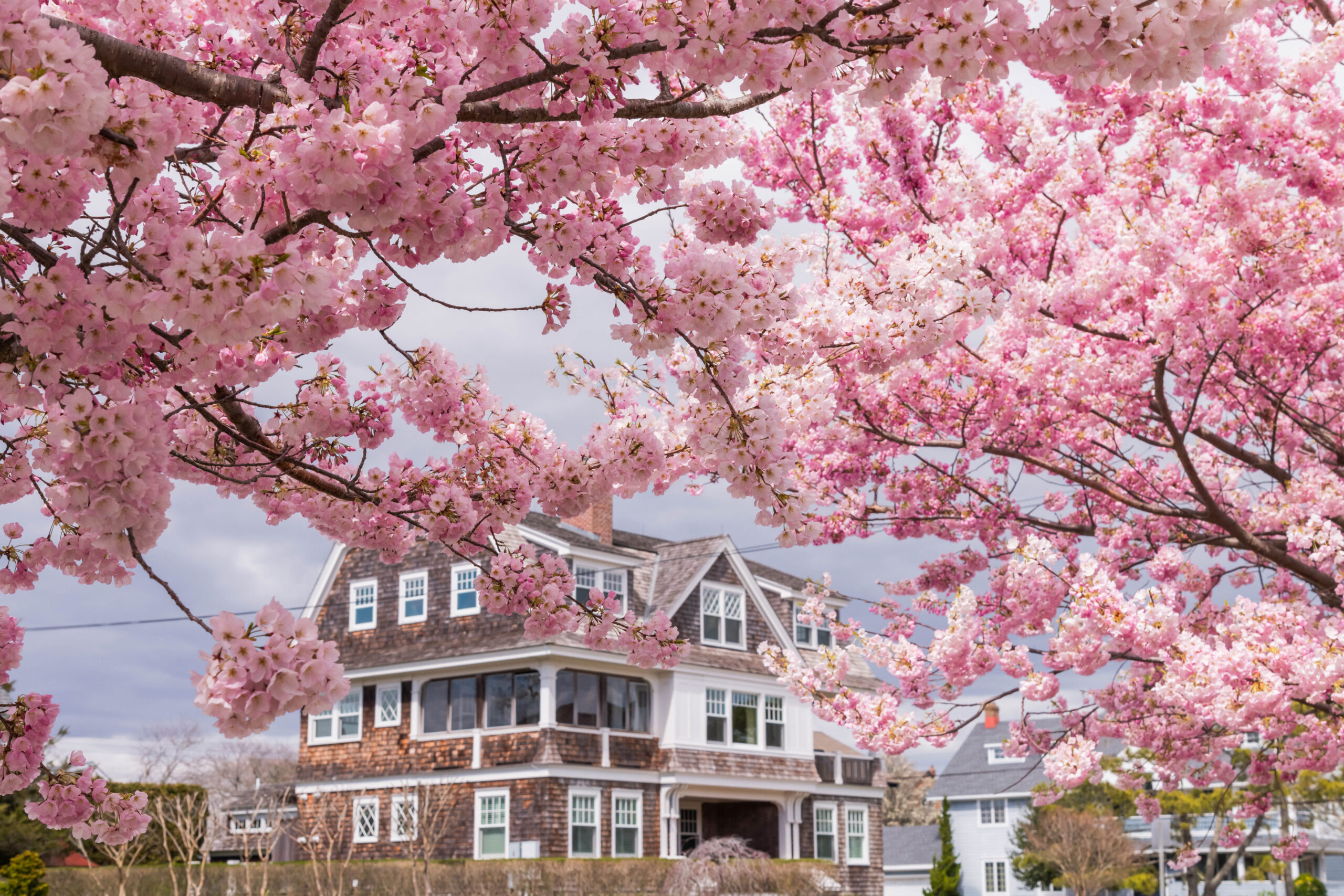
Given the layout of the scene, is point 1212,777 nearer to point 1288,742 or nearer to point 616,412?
point 1288,742

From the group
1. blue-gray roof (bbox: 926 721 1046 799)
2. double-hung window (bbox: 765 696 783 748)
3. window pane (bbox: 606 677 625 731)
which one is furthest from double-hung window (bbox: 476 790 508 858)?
blue-gray roof (bbox: 926 721 1046 799)

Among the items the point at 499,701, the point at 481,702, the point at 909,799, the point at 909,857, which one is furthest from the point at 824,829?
the point at 909,799

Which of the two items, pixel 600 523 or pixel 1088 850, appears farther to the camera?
pixel 1088 850

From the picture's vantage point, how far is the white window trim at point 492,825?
2386 cm

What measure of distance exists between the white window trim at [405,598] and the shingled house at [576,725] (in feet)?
0.18

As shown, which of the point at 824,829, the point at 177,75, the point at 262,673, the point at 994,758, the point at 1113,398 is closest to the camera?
the point at 262,673

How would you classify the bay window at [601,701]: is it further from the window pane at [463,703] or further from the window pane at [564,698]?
the window pane at [463,703]

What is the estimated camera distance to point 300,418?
520 centimetres

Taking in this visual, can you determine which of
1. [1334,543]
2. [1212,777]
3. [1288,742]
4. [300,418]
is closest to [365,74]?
[300,418]

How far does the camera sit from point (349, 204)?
308cm

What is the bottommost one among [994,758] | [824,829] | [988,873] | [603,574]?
[988,873]

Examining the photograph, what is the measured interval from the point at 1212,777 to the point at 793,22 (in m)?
12.4

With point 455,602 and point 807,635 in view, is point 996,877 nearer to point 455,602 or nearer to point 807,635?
point 807,635

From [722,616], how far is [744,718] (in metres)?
2.56
